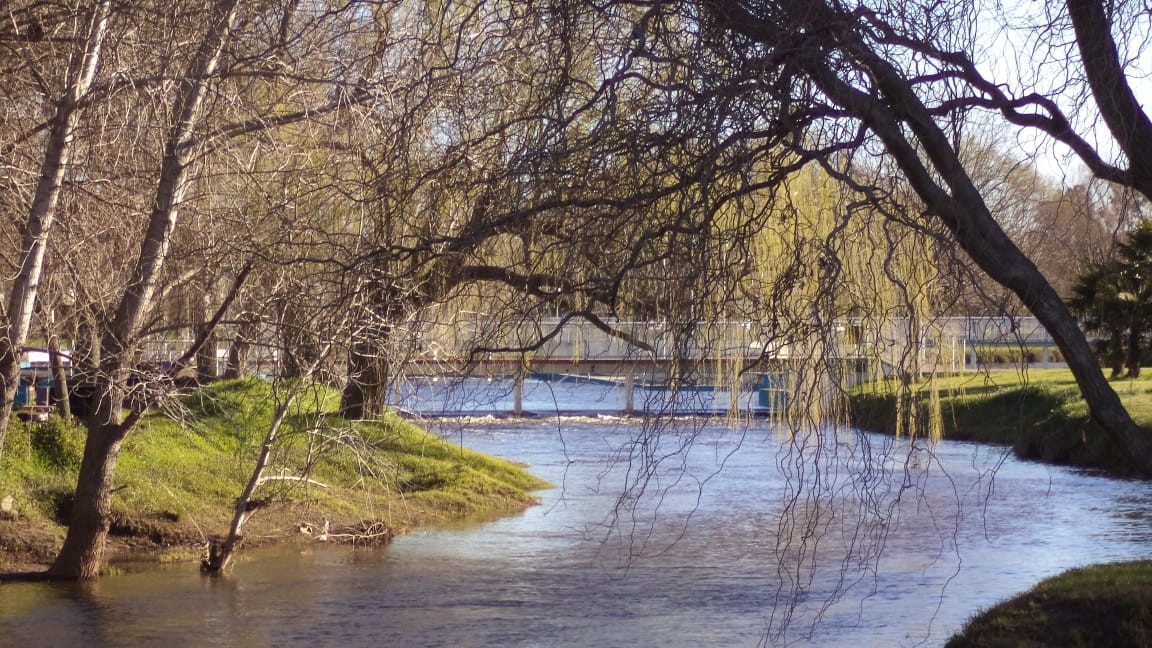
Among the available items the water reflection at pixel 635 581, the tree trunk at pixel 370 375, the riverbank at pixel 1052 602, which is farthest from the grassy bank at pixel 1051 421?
the tree trunk at pixel 370 375

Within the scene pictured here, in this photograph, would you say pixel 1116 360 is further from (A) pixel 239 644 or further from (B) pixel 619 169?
(B) pixel 619 169

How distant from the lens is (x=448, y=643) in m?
11.2

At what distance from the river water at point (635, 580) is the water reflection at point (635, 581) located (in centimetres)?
4

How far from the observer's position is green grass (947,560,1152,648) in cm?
819

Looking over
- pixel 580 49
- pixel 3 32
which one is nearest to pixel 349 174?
pixel 3 32

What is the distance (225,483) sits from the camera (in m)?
17.0

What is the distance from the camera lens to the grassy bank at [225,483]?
547 inches

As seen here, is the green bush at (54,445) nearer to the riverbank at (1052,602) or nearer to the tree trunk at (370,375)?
the tree trunk at (370,375)

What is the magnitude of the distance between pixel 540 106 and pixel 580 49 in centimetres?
42

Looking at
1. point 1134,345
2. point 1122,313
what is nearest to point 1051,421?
point 1122,313

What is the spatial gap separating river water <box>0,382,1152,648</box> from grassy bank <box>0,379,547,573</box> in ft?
2.43

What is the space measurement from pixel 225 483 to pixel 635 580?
5984 mm

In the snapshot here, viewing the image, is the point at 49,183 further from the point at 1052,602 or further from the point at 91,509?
the point at 1052,602

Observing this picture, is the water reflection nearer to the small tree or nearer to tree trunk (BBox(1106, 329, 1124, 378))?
the small tree
